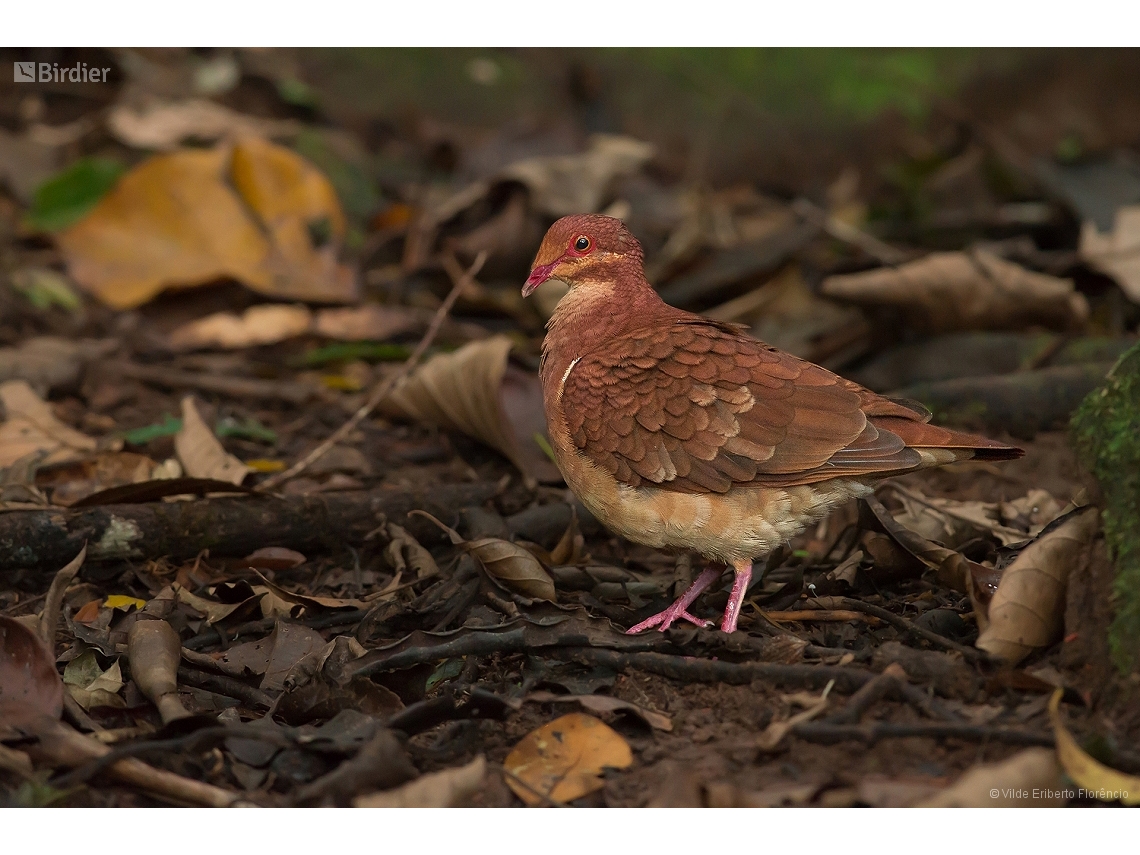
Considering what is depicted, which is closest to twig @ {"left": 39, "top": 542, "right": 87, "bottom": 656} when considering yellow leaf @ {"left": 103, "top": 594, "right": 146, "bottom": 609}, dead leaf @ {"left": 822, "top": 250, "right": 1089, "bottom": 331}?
yellow leaf @ {"left": 103, "top": 594, "right": 146, "bottom": 609}

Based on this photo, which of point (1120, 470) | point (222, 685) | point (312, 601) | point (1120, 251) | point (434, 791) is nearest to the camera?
point (434, 791)

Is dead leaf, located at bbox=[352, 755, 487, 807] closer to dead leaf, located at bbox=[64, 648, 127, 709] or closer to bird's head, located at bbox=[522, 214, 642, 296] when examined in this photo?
dead leaf, located at bbox=[64, 648, 127, 709]

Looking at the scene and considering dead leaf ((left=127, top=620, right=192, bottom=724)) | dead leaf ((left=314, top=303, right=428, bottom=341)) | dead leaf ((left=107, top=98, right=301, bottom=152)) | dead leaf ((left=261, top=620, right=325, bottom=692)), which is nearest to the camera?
dead leaf ((left=127, top=620, right=192, bottom=724))

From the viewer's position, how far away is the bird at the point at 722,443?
166 inches

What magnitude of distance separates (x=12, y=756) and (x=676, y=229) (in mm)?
6161

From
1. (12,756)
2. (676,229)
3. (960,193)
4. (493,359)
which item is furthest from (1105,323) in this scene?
(12,756)

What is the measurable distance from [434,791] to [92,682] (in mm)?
1423

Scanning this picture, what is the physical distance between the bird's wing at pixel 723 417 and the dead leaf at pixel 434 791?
56.0 inches

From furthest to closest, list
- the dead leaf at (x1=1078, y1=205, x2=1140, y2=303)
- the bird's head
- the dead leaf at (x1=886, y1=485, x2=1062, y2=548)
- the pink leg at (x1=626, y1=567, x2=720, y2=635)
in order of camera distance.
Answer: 1. the dead leaf at (x1=1078, y1=205, x2=1140, y2=303)
2. the bird's head
3. the dead leaf at (x1=886, y1=485, x2=1062, y2=548)
4. the pink leg at (x1=626, y1=567, x2=720, y2=635)

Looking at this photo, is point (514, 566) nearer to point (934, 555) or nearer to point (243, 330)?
point (934, 555)

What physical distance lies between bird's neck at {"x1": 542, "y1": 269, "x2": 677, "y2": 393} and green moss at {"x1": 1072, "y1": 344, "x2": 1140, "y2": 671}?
174cm

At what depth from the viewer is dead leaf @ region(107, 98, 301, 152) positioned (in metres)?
8.48

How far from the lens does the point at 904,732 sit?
3357 mm

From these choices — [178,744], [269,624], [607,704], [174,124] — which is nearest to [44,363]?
[174,124]
